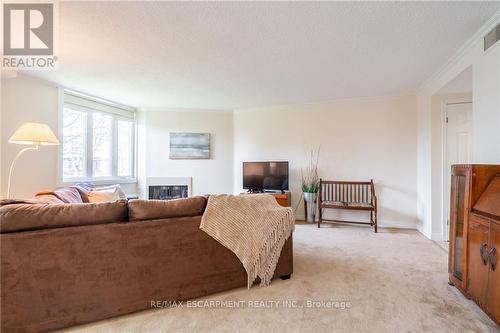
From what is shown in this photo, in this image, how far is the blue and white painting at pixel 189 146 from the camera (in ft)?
17.9

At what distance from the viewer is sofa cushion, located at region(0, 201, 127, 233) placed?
1607mm

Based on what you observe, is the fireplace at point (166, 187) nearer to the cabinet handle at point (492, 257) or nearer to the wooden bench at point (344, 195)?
the wooden bench at point (344, 195)

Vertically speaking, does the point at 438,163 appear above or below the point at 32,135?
below

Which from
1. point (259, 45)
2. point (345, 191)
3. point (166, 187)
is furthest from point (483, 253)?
point (166, 187)

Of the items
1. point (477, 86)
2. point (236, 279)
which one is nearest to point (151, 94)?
point (236, 279)

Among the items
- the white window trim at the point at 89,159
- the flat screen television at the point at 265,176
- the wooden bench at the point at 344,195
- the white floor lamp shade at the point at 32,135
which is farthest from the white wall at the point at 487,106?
the white window trim at the point at 89,159

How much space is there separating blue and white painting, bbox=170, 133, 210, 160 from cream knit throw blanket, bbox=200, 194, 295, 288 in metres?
3.35

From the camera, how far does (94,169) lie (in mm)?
4688

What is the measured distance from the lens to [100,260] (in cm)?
176

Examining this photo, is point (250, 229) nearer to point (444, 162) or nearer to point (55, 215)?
point (55, 215)

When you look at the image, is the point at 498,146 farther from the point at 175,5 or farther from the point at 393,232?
the point at 175,5

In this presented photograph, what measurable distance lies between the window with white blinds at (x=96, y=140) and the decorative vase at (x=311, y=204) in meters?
3.55

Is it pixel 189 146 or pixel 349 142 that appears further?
pixel 189 146

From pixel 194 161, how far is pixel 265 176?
160 cm
